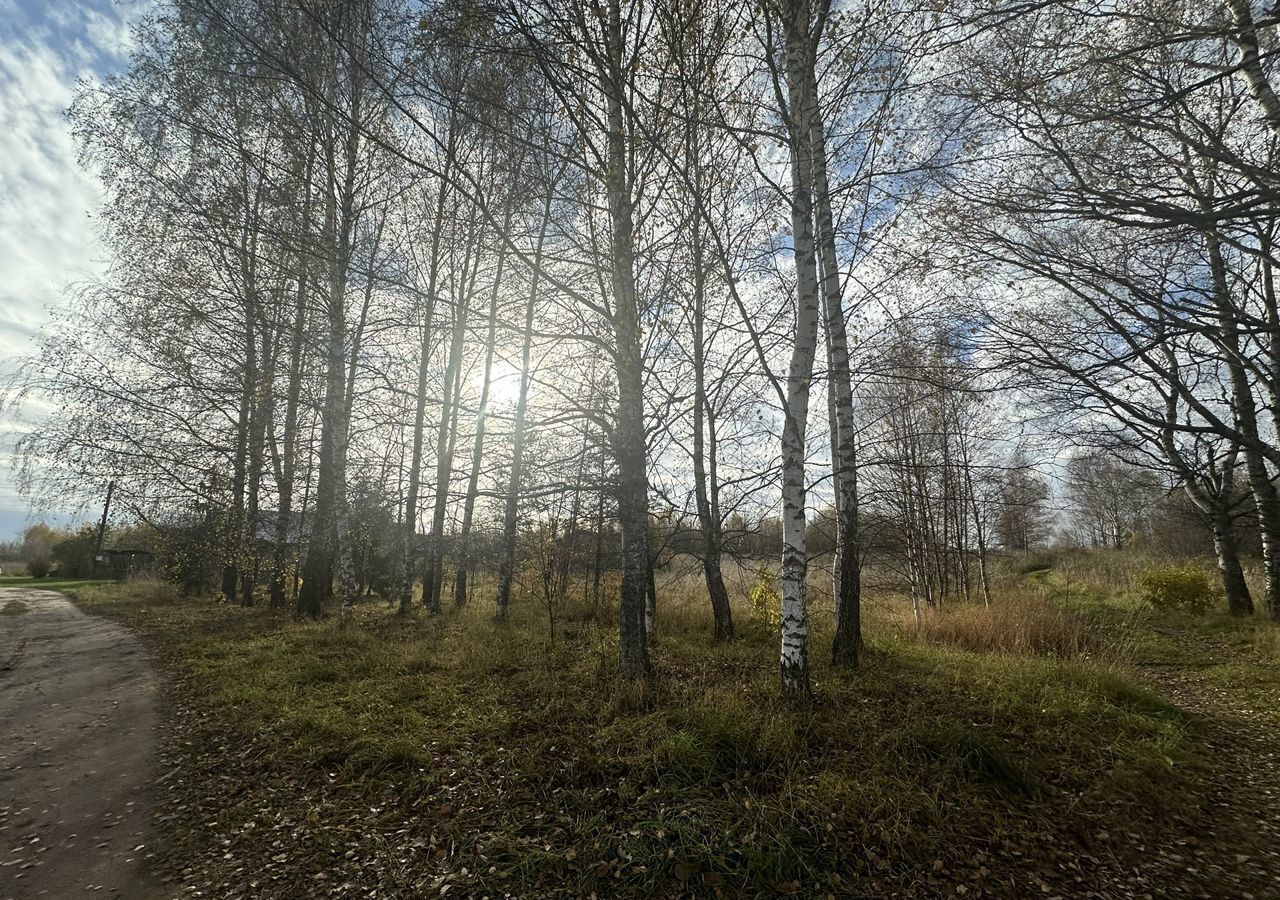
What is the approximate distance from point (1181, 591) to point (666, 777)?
1347 cm

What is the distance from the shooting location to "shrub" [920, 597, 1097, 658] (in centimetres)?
736

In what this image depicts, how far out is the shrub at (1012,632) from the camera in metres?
7.36

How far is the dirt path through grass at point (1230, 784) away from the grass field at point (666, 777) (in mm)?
136

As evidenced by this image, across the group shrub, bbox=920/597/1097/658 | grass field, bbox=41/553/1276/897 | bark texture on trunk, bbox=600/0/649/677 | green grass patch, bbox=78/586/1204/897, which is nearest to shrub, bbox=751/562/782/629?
shrub, bbox=920/597/1097/658

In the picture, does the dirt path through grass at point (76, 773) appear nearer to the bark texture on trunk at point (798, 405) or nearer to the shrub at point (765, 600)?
the bark texture on trunk at point (798, 405)

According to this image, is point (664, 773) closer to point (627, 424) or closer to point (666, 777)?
point (666, 777)

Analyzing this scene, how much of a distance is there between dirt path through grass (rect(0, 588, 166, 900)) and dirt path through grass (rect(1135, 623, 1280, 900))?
233 inches

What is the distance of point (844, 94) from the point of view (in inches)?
206

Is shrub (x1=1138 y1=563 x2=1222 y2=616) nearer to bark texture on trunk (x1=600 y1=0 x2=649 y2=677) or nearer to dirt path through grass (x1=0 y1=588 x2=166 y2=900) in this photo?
bark texture on trunk (x1=600 y1=0 x2=649 y2=677)

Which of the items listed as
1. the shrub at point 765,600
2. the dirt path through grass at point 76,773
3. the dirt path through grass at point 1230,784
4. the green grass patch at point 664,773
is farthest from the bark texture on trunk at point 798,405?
the dirt path through grass at point 76,773

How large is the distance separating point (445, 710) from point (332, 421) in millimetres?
6992

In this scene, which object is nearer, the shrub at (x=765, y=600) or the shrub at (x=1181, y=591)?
the shrub at (x=765, y=600)

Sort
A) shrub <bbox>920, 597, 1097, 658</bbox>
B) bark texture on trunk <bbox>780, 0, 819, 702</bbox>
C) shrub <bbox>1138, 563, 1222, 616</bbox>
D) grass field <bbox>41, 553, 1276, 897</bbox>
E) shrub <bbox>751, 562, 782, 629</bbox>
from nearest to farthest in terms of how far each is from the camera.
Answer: grass field <bbox>41, 553, 1276, 897</bbox>
bark texture on trunk <bbox>780, 0, 819, 702</bbox>
shrub <bbox>920, 597, 1097, 658</bbox>
shrub <bbox>751, 562, 782, 629</bbox>
shrub <bbox>1138, 563, 1222, 616</bbox>

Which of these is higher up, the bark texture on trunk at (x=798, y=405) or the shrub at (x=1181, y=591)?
the bark texture on trunk at (x=798, y=405)
